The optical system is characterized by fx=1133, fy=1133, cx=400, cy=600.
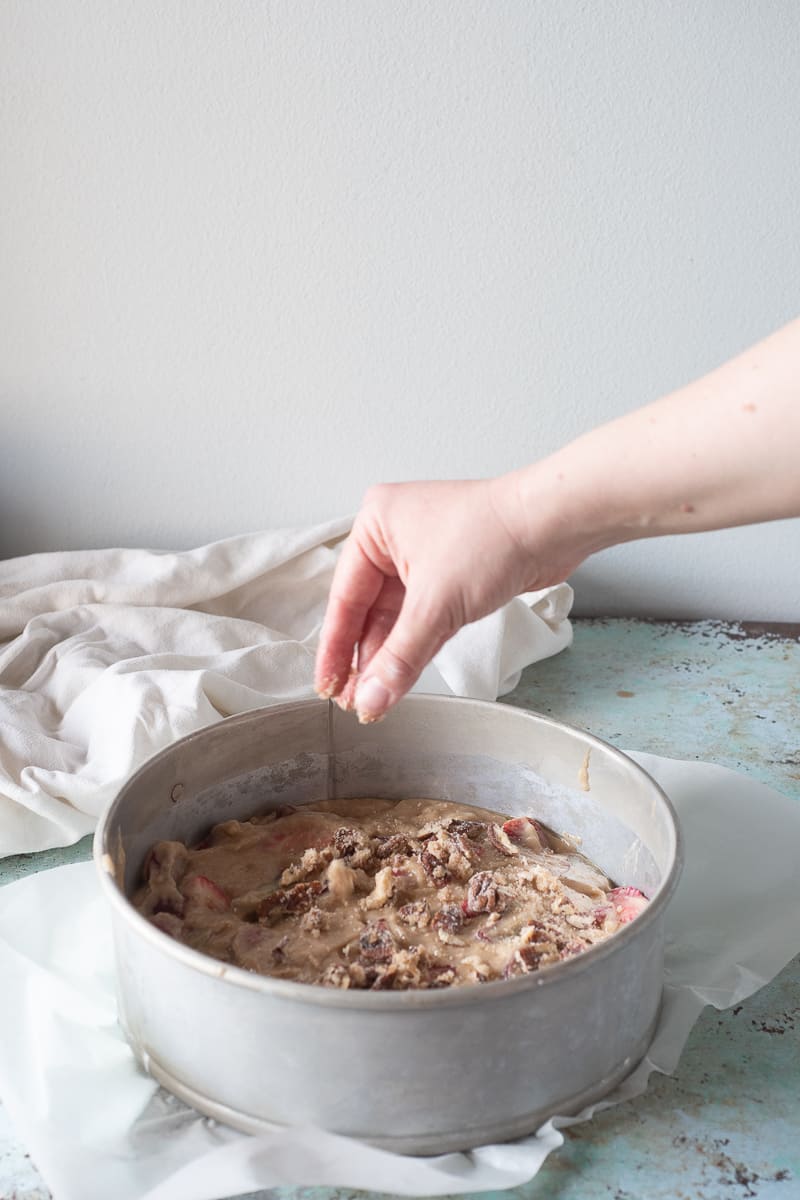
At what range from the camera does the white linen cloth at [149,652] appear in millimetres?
1396

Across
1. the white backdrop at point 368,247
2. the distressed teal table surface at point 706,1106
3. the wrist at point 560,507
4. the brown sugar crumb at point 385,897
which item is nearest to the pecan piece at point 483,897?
the brown sugar crumb at point 385,897

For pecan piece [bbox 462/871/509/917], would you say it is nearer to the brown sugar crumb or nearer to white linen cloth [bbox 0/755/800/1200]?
the brown sugar crumb

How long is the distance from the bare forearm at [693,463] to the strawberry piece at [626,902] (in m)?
0.40

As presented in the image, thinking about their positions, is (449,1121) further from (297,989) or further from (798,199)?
(798,199)

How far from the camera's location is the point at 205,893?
116cm

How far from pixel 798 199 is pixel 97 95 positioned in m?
1.10

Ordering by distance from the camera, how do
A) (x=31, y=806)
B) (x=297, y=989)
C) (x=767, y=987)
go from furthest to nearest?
(x=31, y=806) → (x=767, y=987) → (x=297, y=989)

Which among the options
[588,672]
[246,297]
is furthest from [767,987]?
[246,297]

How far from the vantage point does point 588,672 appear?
1.83 metres

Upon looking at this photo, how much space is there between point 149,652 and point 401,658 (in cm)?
79

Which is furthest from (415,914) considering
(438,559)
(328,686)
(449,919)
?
(438,559)

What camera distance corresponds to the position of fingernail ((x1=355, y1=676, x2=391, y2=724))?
1.02 metres

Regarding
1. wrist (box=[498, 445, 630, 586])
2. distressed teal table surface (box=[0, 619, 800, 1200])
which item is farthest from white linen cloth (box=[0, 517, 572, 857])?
wrist (box=[498, 445, 630, 586])

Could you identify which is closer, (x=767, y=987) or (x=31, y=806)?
(x=767, y=987)
